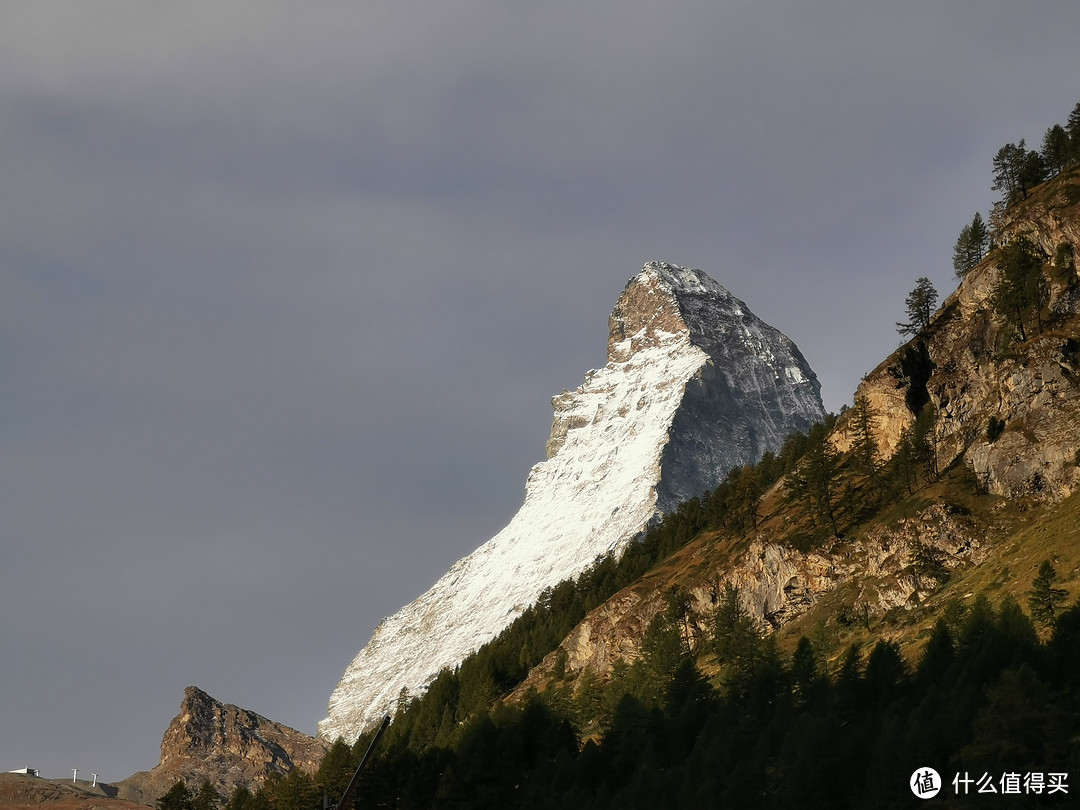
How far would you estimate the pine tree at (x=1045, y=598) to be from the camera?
9106 cm

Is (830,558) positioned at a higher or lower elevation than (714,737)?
higher

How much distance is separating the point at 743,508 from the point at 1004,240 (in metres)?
56.2

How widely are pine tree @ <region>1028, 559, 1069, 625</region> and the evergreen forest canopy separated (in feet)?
0.54

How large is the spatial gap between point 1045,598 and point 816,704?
20.1 m

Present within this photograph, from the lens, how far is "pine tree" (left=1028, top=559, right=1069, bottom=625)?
91.1 meters

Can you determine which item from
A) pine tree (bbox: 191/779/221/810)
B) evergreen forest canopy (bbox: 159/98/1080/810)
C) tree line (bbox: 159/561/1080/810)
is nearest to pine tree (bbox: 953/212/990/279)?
evergreen forest canopy (bbox: 159/98/1080/810)

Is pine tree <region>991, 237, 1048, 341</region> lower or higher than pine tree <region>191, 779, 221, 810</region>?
higher

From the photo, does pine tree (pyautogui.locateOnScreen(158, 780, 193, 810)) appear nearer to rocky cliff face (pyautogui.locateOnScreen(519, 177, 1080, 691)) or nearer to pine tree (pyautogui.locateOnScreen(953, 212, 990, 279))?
rocky cliff face (pyautogui.locateOnScreen(519, 177, 1080, 691))

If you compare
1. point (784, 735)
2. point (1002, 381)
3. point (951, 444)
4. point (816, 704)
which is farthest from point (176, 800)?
point (1002, 381)

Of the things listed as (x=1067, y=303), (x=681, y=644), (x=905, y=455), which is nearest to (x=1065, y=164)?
(x=1067, y=303)

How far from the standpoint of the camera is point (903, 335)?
170625mm

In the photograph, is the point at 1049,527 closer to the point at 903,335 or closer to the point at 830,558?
the point at 830,558

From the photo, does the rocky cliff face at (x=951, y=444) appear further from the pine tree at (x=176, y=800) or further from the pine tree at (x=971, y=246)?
the pine tree at (x=176, y=800)

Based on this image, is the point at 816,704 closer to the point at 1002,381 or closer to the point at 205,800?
the point at 1002,381
